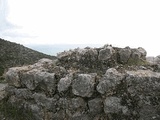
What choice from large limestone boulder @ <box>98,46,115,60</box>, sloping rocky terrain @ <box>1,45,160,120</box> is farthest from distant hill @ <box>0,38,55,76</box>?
large limestone boulder @ <box>98,46,115,60</box>

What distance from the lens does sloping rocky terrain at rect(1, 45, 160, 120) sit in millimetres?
17109

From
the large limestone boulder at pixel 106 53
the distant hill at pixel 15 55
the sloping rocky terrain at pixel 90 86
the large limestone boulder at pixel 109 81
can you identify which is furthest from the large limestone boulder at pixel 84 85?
the distant hill at pixel 15 55

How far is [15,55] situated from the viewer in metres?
66.0

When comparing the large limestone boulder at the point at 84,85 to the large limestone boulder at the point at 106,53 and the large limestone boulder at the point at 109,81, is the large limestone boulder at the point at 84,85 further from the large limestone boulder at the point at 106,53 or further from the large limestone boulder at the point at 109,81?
the large limestone boulder at the point at 106,53

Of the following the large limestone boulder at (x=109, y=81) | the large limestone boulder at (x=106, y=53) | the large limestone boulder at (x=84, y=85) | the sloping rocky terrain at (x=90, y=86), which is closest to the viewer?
the sloping rocky terrain at (x=90, y=86)

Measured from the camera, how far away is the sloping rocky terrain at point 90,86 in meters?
17.1

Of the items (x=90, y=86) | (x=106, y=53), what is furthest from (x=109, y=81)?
(x=106, y=53)

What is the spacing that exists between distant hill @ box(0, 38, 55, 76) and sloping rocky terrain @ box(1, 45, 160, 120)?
113 ft

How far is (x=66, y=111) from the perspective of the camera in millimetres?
18938

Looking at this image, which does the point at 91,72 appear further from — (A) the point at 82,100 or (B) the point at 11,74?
(B) the point at 11,74

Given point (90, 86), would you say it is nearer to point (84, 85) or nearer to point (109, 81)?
point (84, 85)

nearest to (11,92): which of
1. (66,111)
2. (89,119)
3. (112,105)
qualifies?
(66,111)

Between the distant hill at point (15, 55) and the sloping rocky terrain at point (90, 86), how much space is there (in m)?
34.4

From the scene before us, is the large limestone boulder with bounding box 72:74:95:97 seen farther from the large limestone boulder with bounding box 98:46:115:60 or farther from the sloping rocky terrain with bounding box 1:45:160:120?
the large limestone boulder with bounding box 98:46:115:60
